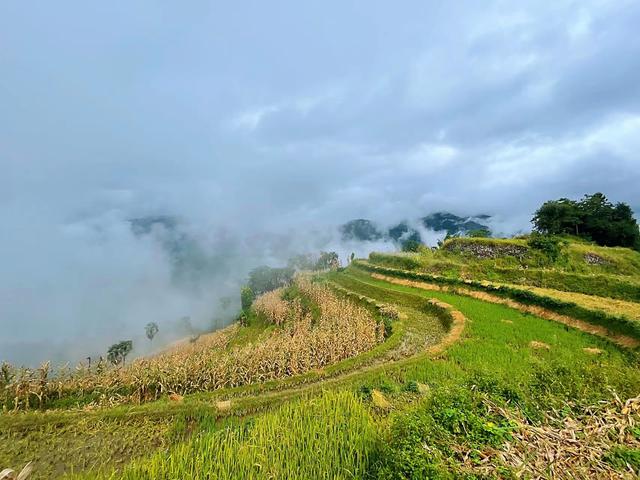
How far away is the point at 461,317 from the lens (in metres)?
15.5

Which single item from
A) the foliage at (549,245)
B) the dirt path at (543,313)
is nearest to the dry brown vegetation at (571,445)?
the dirt path at (543,313)

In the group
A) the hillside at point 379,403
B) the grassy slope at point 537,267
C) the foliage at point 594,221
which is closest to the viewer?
the hillside at point 379,403

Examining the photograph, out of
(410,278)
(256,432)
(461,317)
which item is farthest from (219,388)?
(410,278)

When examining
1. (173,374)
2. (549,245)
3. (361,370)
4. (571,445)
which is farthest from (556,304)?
(549,245)

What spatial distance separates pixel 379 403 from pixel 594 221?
4995 cm

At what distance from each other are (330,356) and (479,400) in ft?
26.6

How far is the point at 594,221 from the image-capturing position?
4331 centimetres

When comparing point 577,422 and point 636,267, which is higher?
point 577,422

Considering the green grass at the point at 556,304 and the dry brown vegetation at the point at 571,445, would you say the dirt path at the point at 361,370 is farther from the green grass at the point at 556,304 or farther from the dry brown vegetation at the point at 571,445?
the dry brown vegetation at the point at 571,445

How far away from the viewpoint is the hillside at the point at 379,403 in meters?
3.66

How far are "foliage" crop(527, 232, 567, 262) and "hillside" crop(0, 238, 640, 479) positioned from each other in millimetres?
11562

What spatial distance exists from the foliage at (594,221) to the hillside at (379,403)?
29651mm

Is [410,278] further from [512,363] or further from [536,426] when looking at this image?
[536,426]

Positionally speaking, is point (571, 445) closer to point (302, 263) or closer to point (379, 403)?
point (379, 403)
